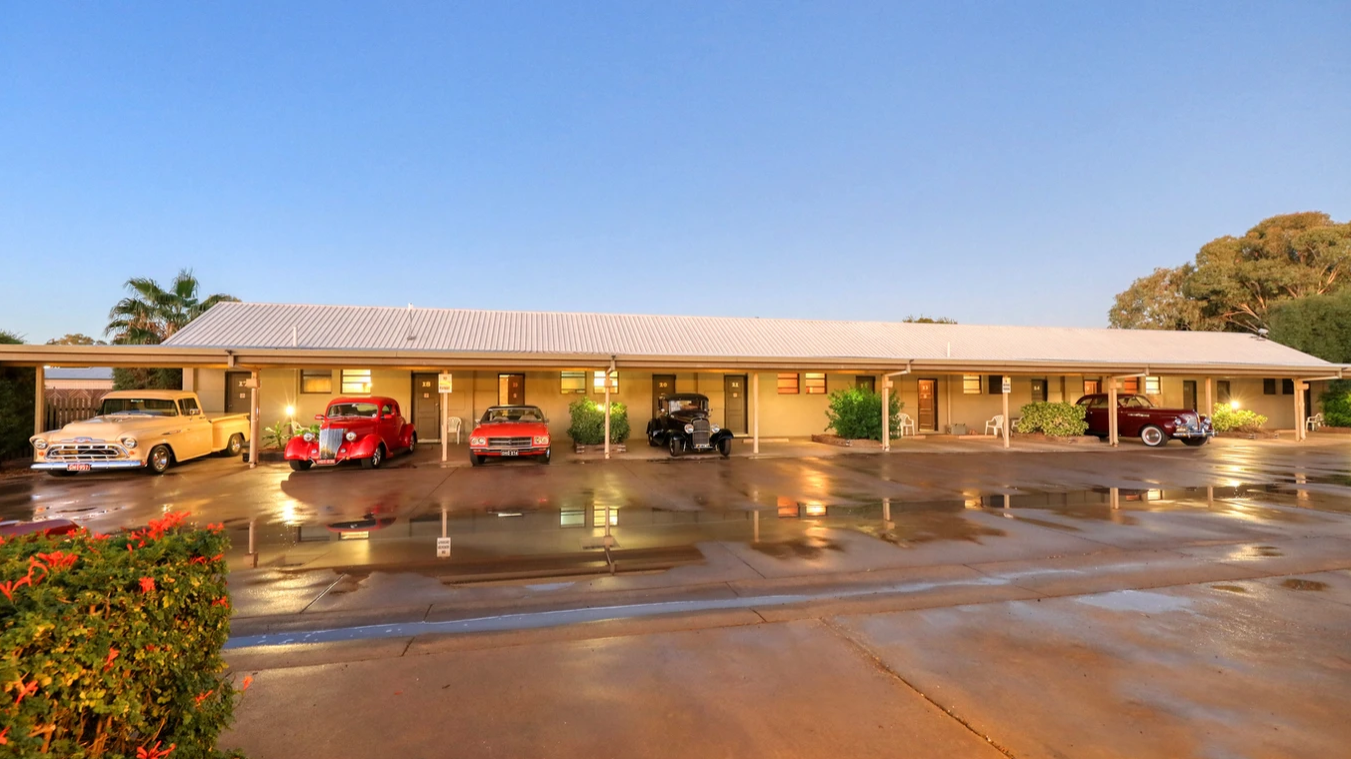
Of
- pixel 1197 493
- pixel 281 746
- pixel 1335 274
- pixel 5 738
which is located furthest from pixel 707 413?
pixel 1335 274

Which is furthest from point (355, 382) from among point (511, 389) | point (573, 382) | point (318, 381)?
point (573, 382)

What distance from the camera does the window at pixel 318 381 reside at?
62.2ft

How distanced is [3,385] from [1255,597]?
2144cm

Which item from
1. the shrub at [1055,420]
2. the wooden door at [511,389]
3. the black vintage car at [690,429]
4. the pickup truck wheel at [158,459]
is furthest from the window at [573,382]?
the shrub at [1055,420]

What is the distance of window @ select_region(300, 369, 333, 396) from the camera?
18953 millimetres

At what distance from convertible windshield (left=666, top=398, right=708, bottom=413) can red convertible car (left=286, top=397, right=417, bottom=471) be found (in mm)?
7153

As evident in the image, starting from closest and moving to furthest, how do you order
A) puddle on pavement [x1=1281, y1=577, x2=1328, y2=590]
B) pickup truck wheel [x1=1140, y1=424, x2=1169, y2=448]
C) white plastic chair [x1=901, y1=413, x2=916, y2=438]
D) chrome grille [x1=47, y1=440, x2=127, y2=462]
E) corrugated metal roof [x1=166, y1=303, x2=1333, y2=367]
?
puddle on pavement [x1=1281, y1=577, x2=1328, y2=590], chrome grille [x1=47, y1=440, x2=127, y2=462], corrugated metal roof [x1=166, y1=303, x2=1333, y2=367], pickup truck wheel [x1=1140, y1=424, x2=1169, y2=448], white plastic chair [x1=901, y1=413, x2=916, y2=438]

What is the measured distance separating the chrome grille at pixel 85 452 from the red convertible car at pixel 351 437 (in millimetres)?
3033

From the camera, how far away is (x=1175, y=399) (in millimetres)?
25172

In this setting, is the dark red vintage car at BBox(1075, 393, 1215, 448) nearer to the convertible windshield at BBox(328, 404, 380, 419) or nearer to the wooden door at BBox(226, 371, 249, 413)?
the convertible windshield at BBox(328, 404, 380, 419)

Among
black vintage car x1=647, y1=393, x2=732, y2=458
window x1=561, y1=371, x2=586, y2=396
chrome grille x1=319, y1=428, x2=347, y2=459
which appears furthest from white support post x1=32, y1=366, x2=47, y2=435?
black vintage car x1=647, y1=393, x2=732, y2=458

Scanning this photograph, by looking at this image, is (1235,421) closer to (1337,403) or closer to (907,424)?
(1337,403)

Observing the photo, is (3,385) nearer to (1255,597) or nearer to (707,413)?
(707,413)

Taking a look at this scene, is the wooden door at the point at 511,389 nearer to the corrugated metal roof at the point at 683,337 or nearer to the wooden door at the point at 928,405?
the corrugated metal roof at the point at 683,337
